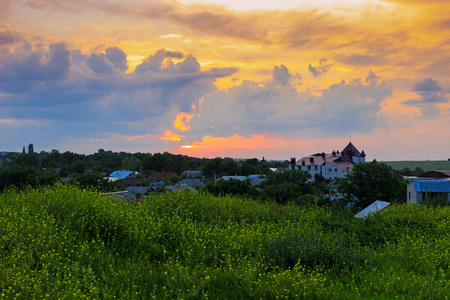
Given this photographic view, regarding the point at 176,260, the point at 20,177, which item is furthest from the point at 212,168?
the point at 176,260

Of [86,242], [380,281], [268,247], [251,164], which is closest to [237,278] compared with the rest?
[268,247]

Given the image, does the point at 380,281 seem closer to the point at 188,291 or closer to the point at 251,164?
the point at 188,291

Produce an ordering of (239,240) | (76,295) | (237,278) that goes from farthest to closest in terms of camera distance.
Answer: (239,240), (237,278), (76,295)

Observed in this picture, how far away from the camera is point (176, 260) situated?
8.48m

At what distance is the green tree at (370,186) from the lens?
3853 cm

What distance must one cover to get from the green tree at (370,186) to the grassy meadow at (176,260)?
89.7ft

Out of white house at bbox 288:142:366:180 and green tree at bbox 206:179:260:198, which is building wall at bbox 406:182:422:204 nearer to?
green tree at bbox 206:179:260:198

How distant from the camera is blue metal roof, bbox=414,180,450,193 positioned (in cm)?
3444

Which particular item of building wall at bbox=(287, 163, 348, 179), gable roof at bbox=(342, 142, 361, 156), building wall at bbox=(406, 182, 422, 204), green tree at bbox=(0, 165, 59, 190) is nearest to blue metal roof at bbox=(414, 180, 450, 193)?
building wall at bbox=(406, 182, 422, 204)

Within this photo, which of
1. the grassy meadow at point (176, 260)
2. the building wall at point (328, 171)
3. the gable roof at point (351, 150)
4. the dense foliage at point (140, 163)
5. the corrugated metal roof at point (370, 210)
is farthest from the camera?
the dense foliage at point (140, 163)

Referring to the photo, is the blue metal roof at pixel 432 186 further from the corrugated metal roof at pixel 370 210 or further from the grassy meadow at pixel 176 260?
the grassy meadow at pixel 176 260

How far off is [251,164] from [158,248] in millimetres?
96902

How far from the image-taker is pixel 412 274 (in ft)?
28.0

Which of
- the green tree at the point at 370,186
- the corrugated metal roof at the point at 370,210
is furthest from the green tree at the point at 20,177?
the corrugated metal roof at the point at 370,210
